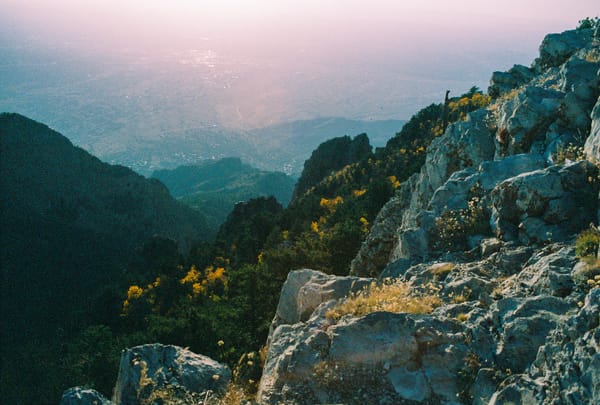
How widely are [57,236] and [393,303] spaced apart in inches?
2936

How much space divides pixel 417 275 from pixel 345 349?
137 inches

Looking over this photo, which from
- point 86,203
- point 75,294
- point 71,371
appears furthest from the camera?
point 86,203

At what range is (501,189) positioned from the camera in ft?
36.2

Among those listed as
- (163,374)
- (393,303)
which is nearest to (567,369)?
(393,303)

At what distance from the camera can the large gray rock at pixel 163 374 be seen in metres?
8.48

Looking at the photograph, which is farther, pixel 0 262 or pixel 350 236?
pixel 0 262

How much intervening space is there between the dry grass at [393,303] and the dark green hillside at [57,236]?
93.2 feet

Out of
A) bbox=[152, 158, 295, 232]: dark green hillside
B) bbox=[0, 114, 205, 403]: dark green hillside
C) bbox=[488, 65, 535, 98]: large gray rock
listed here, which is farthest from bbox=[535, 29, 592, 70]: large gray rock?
bbox=[152, 158, 295, 232]: dark green hillside

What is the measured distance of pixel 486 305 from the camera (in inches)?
331

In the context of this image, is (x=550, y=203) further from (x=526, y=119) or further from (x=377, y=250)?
(x=377, y=250)

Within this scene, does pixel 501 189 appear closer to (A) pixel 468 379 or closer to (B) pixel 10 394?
(A) pixel 468 379

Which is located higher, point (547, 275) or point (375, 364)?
point (547, 275)

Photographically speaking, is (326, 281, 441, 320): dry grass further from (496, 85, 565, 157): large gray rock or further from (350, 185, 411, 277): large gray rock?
(496, 85, 565, 157): large gray rock

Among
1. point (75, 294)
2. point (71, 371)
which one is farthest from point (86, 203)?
point (71, 371)
